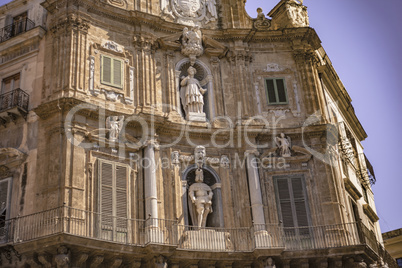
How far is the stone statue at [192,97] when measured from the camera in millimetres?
20906

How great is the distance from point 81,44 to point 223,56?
5832 millimetres

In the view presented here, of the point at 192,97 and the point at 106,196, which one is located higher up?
the point at 192,97

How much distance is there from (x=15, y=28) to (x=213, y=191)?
991cm

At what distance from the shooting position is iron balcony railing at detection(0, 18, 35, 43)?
20928 mm

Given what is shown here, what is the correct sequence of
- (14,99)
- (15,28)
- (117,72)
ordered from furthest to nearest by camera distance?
(15,28)
(117,72)
(14,99)

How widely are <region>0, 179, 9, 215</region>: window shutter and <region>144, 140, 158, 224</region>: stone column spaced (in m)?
4.51

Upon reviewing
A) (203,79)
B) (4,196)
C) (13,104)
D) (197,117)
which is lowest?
(4,196)

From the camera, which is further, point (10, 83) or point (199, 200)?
point (10, 83)

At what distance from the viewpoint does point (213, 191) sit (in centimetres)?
2003

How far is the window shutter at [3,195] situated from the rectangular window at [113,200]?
10.1ft

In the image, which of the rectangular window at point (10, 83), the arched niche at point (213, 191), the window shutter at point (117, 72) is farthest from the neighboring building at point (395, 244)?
the rectangular window at point (10, 83)

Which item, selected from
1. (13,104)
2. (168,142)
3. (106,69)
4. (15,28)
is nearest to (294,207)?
(168,142)

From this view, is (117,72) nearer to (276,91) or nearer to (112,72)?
(112,72)

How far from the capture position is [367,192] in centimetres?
2741
